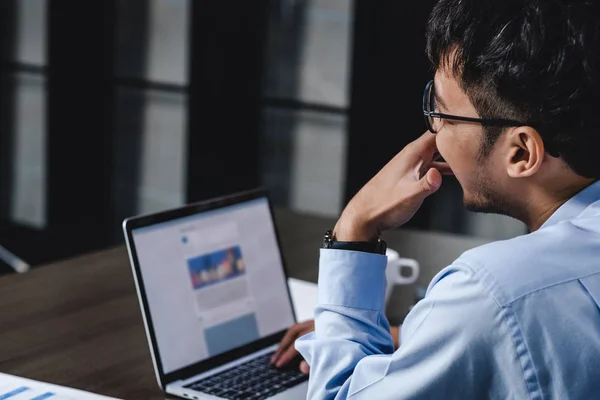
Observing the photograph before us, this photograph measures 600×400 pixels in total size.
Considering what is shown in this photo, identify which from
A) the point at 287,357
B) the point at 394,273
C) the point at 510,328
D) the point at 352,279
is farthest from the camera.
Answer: the point at 394,273

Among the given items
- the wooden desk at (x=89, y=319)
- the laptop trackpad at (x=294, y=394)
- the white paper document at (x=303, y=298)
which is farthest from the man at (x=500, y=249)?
the white paper document at (x=303, y=298)

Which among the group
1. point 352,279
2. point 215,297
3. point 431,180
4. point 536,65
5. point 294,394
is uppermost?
point 536,65

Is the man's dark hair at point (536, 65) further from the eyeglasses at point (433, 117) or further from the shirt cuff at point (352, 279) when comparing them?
the shirt cuff at point (352, 279)

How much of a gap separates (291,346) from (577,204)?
0.57m

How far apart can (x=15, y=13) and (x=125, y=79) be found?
75cm

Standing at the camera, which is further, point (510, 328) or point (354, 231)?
point (354, 231)

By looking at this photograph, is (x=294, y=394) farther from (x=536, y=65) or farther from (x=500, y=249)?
(x=536, y=65)

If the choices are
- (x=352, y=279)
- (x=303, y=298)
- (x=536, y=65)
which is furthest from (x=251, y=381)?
(x=536, y=65)

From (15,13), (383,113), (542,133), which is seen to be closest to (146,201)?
(15,13)

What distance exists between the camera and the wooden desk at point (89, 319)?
1.50 meters

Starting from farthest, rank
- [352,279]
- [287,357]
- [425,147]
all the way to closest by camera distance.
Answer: [287,357] → [425,147] → [352,279]

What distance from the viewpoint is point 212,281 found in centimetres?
160

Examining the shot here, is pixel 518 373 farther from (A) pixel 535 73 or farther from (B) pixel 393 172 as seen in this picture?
(B) pixel 393 172

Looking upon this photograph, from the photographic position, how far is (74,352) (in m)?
1.58
